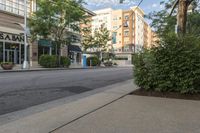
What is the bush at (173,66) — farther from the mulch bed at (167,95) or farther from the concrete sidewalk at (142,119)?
the concrete sidewalk at (142,119)

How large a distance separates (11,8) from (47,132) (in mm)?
34061

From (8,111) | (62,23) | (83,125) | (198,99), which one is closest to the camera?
(83,125)

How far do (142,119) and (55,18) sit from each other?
3083 centimetres

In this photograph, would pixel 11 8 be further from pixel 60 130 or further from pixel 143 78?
pixel 60 130

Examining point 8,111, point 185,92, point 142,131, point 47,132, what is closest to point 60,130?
point 47,132

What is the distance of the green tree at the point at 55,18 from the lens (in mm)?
32938

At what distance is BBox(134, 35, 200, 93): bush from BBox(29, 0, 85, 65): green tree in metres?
26.0

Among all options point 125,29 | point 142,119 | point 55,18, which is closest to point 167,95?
point 142,119

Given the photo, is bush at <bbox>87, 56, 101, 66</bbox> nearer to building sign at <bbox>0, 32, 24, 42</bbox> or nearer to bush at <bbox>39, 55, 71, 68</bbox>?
bush at <bbox>39, 55, 71, 68</bbox>

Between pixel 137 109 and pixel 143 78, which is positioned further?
pixel 143 78

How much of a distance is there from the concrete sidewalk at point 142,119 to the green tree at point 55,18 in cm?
2779

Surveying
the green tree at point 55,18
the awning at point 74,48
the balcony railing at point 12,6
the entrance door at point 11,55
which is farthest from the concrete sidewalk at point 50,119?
the awning at point 74,48

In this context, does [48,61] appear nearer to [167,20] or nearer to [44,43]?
[44,43]

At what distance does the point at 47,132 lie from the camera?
177 inches
